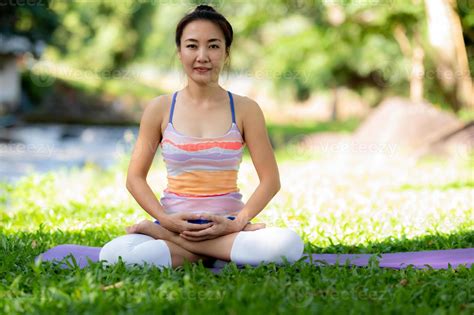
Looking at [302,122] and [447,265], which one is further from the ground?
[302,122]

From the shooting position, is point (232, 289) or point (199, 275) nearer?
point (232, 289)

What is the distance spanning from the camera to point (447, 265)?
3621 millimetres

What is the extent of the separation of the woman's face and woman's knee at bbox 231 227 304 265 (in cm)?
79

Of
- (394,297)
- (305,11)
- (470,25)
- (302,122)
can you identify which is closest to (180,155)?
(394,297)

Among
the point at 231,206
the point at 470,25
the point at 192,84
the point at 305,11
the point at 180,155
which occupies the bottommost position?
the point at 231,206

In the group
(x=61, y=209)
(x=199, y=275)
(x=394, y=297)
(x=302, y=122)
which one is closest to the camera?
(x=394, y=297)

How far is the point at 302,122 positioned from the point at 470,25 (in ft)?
55.9

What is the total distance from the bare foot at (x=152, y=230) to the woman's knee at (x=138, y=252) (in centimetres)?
6

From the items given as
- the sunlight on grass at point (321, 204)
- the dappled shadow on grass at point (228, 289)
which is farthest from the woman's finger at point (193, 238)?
the sunlight on grass at point (321, 204)

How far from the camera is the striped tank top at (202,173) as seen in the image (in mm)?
3648

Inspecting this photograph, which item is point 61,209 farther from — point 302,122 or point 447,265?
point 302,122

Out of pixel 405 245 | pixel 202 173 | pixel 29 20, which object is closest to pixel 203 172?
pixel 202 173

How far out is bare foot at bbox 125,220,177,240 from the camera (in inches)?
142

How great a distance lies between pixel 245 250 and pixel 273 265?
159 millimetres
